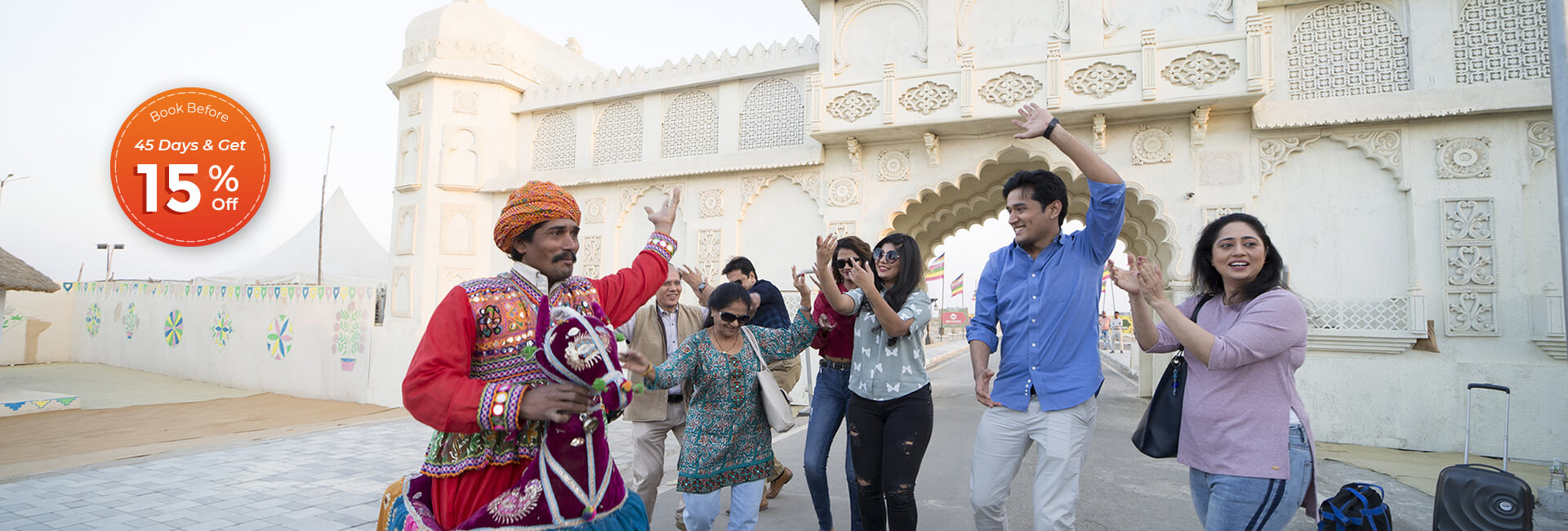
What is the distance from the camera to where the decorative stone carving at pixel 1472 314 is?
7.51m

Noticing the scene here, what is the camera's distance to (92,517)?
181 inches

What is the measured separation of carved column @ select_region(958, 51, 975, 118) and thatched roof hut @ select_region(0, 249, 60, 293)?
15.1 metres

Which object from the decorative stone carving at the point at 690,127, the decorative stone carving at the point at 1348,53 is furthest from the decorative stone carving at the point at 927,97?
the decorative stone carving at the point at 1348,53

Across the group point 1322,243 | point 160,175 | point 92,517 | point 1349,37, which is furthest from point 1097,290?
point 1349,37

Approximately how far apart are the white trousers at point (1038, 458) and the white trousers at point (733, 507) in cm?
96

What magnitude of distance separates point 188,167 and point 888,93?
7.26 metres

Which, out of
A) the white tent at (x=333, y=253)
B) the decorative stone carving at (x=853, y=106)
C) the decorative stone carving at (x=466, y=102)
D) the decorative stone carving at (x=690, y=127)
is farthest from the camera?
the white tent at (x=333, y=253)

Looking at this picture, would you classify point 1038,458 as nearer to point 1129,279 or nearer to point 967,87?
point 1129,279

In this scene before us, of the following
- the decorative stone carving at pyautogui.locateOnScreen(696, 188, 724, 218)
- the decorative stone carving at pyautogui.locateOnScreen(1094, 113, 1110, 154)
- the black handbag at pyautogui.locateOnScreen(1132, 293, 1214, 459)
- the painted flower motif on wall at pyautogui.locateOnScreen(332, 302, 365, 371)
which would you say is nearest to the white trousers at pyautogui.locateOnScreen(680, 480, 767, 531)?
the black handbag at pyautogui.locateOnScreen(1132, 293, 1214, 459)

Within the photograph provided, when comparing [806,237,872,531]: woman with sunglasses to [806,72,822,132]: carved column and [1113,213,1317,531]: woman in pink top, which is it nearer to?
[1113,213,1317,531]: woman in pink top

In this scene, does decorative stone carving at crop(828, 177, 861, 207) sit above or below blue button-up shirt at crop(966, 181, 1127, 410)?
above

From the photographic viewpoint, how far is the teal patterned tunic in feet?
10.5

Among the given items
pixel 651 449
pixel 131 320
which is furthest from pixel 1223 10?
pixel 131 320

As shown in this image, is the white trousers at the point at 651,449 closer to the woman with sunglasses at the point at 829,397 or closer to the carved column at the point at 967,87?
the woman with sunglasses at the point at 829,397
